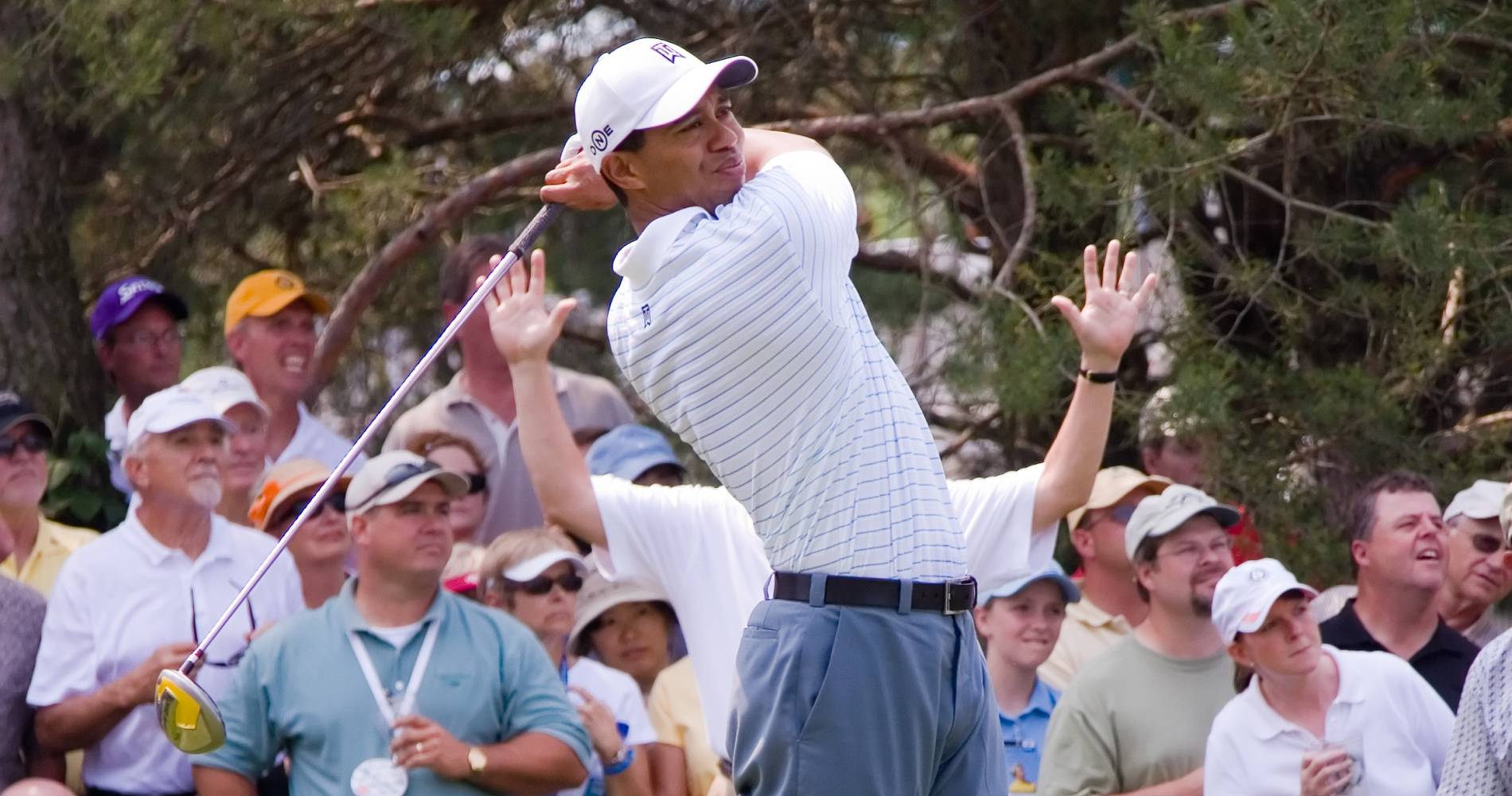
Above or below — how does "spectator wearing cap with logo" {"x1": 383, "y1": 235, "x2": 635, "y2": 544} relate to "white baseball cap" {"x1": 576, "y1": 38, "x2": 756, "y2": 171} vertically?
below

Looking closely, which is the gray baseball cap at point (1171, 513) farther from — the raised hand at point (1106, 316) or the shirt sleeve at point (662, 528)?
the raised hand at point (1106, 316)

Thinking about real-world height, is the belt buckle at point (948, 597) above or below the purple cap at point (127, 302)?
above

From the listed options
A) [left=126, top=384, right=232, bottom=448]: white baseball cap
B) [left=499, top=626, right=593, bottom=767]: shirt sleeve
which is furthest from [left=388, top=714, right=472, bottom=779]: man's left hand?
[left=126, top=384, right=232, bottom=448]: white baseball cap

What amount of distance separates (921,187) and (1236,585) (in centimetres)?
203

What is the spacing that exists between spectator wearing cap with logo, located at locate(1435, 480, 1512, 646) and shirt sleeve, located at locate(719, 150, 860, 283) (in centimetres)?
277

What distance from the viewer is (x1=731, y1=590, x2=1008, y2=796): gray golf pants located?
329 cm

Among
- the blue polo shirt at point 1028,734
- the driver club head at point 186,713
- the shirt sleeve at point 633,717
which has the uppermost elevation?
the driver club head at point 186,713

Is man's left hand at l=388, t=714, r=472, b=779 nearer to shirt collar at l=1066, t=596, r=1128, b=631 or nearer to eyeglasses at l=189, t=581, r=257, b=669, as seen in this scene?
eyeglasses at l=189, t=581, r=257, b=669

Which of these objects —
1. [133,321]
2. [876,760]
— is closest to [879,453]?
[876,760]

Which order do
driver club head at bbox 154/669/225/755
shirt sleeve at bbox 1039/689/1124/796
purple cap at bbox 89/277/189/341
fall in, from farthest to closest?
purple cap at bbox 89/277/189/341
shirt sleeve at bbox 1039/689/1124/796
driver club head at bbox 154/669/225/755

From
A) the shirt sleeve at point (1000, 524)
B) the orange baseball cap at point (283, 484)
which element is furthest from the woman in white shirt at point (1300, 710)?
the orange baseball cap at point (283, 484)

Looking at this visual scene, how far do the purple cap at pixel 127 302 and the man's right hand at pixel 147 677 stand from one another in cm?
176

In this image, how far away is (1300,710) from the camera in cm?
521

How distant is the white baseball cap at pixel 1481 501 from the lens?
18.9 feet
